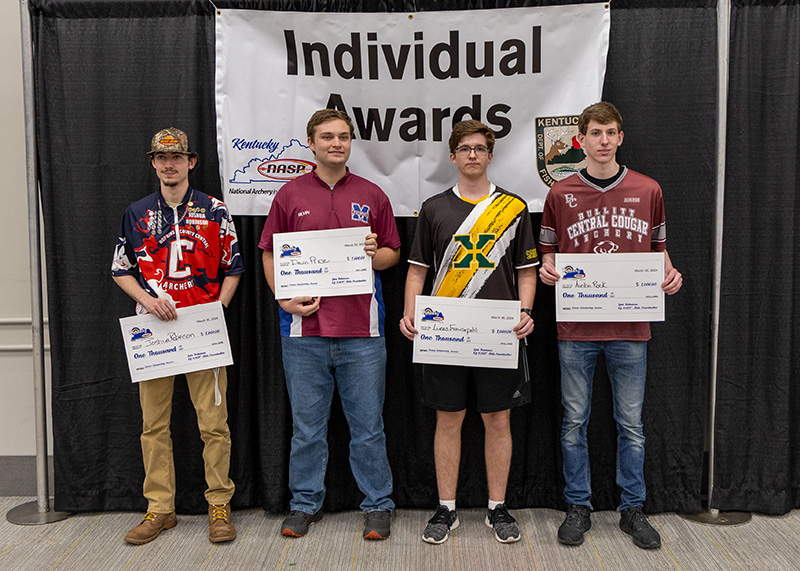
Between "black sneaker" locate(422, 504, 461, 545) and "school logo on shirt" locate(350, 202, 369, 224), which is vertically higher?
"school logo on shirt" locate(350, 202, 369, 224)

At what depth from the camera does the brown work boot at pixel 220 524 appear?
2505 mm

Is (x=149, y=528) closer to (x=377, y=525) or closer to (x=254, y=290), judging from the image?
(x=377, y=525)

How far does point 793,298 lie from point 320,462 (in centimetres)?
219

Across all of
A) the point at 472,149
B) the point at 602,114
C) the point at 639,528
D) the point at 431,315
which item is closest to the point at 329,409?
the point at 431,315

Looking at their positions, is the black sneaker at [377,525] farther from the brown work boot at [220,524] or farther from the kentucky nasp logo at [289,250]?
the kentucky nasp logo at [289,250]

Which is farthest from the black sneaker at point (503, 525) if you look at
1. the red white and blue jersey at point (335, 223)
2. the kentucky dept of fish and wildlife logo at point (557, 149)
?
the kentucky dept of fish and wildlife logo at point (557, 149)

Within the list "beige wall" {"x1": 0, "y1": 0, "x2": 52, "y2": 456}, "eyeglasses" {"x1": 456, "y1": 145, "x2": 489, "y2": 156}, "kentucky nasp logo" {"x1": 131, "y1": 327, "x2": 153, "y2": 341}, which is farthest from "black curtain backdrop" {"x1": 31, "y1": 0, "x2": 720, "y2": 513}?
"beige wall" {"x1": 0, "y1": 0, "x2": 52, "y2": 456}

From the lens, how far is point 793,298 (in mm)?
2678

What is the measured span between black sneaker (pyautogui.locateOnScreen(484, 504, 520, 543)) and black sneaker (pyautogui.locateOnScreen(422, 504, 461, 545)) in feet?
0.51

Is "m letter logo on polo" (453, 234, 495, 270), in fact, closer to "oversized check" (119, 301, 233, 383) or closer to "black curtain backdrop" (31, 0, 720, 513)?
"black curtain backdrop" (31, 0, 720, 513)

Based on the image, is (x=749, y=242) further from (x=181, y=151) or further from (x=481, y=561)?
(x=181, y=151)

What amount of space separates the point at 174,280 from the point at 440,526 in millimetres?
1476

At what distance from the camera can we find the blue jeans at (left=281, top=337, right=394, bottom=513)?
98.5 inches

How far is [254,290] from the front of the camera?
2.77m
